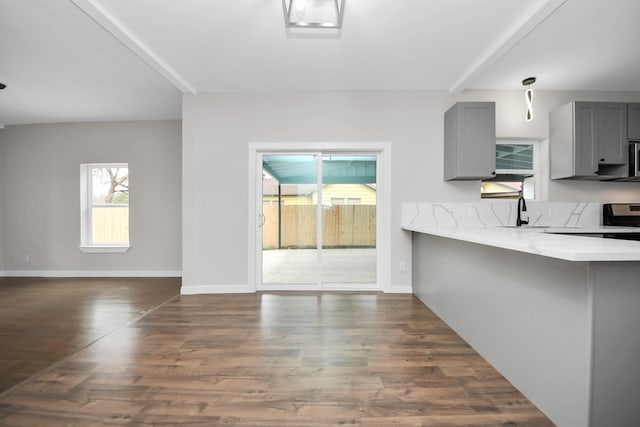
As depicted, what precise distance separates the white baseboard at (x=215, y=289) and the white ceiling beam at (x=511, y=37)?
3584 millimetres

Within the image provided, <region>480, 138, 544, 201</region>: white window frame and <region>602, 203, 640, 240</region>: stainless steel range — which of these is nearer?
<region>602, 203, 640, 240</region>: stainless steel range

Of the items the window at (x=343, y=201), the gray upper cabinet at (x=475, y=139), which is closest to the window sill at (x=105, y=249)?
the window at (x=343, y=201)

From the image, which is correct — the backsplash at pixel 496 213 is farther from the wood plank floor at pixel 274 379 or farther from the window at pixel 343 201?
the wood plank floor at pixel 274 379

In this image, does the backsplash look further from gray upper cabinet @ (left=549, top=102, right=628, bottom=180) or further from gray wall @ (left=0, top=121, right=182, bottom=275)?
gray wall @ (left=0, top=121, right=182, bottom=275)

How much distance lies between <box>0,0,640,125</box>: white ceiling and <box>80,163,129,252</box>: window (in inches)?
54.2

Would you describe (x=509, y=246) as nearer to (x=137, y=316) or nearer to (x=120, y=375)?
(x=120, y=375)

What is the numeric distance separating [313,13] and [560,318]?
2.59 m

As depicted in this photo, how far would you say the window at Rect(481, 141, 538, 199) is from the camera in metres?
3.63

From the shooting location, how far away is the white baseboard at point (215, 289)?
3518mm

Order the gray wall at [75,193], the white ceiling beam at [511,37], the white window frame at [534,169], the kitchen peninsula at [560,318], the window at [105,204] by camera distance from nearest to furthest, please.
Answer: the kitchen peninsula at [560,318]
the white ceiling beam at [511,37]
the white window frame at [534,169]
the gray wall at [75,193]
the window at [105,204]

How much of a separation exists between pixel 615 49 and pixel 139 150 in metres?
6.18

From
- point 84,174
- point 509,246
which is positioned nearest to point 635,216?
point 509,246

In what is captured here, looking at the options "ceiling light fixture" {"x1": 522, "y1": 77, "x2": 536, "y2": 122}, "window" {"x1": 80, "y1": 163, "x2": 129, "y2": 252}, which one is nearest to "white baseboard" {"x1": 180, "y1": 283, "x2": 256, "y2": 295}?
"window" {"x1": 80, "y1": 163, "x2": 129, "y2": 252}

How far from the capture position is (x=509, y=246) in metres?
1.44
